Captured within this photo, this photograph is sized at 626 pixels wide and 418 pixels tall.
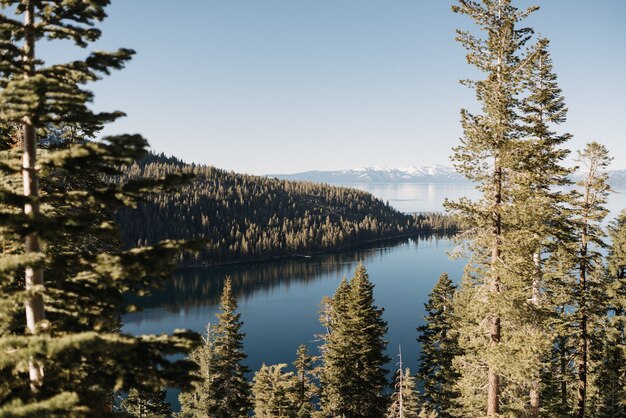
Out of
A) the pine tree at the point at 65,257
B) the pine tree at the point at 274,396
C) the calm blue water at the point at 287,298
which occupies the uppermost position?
the pine tree at the point at 65,257

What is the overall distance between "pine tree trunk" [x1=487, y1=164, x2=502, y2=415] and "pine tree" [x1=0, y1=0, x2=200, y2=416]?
1122cm

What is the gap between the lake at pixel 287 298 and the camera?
77000mm

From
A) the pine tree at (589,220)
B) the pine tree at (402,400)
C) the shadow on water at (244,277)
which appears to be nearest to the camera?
the pine tree at (589,220)

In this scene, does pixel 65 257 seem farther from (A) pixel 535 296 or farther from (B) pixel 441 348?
(B) pixel 441 348

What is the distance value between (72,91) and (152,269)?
295 cm

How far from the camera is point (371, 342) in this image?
32.3 meters

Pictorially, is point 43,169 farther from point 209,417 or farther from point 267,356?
point 267,356

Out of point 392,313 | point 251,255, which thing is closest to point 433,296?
point 392,313

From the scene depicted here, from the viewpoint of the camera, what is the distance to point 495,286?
14.2 m

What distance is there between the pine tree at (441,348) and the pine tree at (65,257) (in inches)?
1245

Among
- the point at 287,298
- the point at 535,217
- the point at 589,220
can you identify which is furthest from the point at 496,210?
the point at 287,298

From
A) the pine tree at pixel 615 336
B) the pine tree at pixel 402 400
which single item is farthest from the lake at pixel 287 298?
the pine tree at pixel 402 400

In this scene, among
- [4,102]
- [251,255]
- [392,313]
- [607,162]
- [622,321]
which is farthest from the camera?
[251,255]

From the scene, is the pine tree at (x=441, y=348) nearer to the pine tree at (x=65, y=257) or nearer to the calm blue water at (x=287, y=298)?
the calm blue water at (x=287, y=298)
